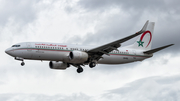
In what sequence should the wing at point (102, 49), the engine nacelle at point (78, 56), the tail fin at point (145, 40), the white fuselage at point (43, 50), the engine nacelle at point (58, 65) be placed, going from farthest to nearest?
the tail fin at point (145, 40)
the engine nacelle at point (58, 65)
the engine nacelle at point (78, 56)
the wing at point (102, 49)
the white fuselage at point (43, 50)

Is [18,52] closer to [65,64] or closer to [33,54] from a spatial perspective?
[33,54]

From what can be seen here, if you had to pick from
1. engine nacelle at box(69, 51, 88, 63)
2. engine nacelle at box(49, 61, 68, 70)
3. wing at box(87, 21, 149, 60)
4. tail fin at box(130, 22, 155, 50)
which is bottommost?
engine nacelle at box(49, 61, 68, 70)

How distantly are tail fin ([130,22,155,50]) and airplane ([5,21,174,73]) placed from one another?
0.89ft

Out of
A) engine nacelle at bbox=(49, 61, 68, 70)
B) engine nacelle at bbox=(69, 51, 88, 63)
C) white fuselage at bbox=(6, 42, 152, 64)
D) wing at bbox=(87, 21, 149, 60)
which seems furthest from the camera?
engine nacelle at bbox=(49, 61, 68, 70)

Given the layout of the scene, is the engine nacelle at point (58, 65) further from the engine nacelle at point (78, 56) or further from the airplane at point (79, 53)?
the engine nacelle at point (78, 56)

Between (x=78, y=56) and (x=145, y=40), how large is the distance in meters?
17.9

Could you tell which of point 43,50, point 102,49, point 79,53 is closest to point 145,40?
point 102,49

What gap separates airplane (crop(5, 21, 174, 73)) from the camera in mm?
48906

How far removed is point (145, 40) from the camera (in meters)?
62.3

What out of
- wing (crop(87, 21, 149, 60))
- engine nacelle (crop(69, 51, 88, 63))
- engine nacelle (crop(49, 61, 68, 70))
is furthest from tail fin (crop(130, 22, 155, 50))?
engine nacelle (crop(49, 61, 68, 70))

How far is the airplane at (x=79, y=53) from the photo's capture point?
48906mm

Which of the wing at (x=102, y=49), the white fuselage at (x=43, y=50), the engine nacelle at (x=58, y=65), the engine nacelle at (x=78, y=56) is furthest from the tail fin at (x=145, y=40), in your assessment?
the engine nacelle at (x=58, y=65)

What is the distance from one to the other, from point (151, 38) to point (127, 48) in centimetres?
721

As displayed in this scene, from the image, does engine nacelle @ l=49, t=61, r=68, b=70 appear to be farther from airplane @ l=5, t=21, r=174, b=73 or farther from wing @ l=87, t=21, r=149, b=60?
wing @ l=87, t=21, r=149, b=60
